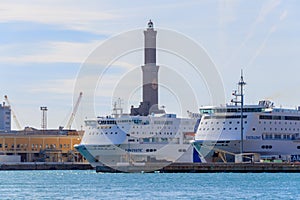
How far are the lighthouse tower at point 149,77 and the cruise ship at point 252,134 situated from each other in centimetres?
2853

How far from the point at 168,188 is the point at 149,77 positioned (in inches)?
3033

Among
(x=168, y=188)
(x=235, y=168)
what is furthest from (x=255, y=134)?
(x=168, y=188)

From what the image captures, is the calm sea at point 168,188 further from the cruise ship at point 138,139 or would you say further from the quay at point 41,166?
the quay at point 41,166

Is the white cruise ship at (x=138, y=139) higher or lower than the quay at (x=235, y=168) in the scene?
higher

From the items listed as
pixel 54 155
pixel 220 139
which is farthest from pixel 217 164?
pixel 54 155

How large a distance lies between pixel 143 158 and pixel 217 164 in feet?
66.8

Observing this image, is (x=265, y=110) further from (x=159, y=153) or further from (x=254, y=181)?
(x=254, y=181)

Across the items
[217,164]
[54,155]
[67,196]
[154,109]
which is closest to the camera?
[67,196]

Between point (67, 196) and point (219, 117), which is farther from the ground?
point (219, 117)

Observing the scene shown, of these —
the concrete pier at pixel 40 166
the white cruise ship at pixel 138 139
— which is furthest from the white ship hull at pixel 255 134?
the concrete pier at pixel 40 166

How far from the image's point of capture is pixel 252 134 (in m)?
120

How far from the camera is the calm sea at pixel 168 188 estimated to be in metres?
75.0

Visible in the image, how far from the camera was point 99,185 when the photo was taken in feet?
292

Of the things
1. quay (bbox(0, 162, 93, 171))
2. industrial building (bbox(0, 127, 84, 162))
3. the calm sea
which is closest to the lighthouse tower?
quay (bbox(0, 162, 93, 171))
